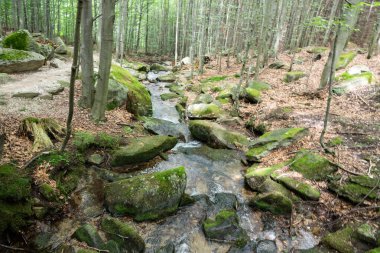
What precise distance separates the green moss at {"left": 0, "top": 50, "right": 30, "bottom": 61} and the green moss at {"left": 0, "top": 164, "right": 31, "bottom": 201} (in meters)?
8.16

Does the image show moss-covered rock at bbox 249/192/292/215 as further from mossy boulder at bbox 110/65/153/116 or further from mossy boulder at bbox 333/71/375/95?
mossy boulder at bbox 333/71/375/95

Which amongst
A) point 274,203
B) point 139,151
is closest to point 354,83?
point 274,203

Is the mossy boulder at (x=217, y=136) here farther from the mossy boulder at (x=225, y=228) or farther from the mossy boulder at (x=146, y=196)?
the mossy boulder at (x=225, y=228)

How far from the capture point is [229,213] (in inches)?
220

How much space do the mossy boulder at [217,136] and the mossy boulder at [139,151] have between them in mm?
1875

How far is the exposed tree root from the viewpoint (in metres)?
5.85

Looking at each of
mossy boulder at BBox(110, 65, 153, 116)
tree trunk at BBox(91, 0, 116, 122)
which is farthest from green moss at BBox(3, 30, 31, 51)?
tree trunk at BBox(91, 0, 116, 122)

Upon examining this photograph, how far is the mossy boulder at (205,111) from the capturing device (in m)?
11.3

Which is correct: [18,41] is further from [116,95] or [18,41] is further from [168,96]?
[168,96]

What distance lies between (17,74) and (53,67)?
→ 9.32 feet

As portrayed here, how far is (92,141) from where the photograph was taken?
6566mm

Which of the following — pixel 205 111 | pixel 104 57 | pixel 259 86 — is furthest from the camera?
pixel 259 86

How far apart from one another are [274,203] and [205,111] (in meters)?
6.38

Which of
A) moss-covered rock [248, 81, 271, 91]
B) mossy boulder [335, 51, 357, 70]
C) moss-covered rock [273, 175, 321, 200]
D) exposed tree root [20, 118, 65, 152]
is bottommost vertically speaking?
moss-covered rock [273, 175, 321, 200]
